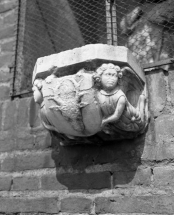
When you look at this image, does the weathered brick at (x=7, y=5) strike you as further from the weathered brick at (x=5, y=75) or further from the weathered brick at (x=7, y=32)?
the weathered brick at (x=5, y=75)

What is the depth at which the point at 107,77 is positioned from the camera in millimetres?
1359

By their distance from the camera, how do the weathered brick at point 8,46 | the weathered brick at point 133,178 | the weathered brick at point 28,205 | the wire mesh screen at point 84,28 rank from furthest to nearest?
→ the weathered brick at point 8,46
the wire mesh screen at point 84,28
the weathered brick at point 28,205
the weathered brick at point 133,178

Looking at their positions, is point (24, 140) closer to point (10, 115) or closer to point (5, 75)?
point (10, 115)

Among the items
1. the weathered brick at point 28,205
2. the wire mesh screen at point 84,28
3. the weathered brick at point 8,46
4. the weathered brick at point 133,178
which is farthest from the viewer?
the weathered brick at point 8,46

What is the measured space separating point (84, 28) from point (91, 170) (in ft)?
3.66

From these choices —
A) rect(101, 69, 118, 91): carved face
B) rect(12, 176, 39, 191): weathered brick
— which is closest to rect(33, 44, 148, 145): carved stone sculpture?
rect(101, 69, 118, 91): carved face

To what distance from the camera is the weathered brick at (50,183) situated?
164 centimetres

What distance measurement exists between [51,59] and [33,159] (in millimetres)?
588

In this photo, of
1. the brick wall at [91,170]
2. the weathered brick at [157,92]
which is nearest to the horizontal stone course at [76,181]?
the brick wall at [91,170]

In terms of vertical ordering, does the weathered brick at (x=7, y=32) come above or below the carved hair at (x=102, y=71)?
above

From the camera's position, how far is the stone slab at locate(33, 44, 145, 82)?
4.56 feet

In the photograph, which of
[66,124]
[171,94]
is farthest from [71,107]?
[171,94]

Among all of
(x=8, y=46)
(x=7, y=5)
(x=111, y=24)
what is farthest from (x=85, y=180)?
(x=7, y=5)

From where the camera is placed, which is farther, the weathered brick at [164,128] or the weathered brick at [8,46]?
the weathered brick at [8,46]
